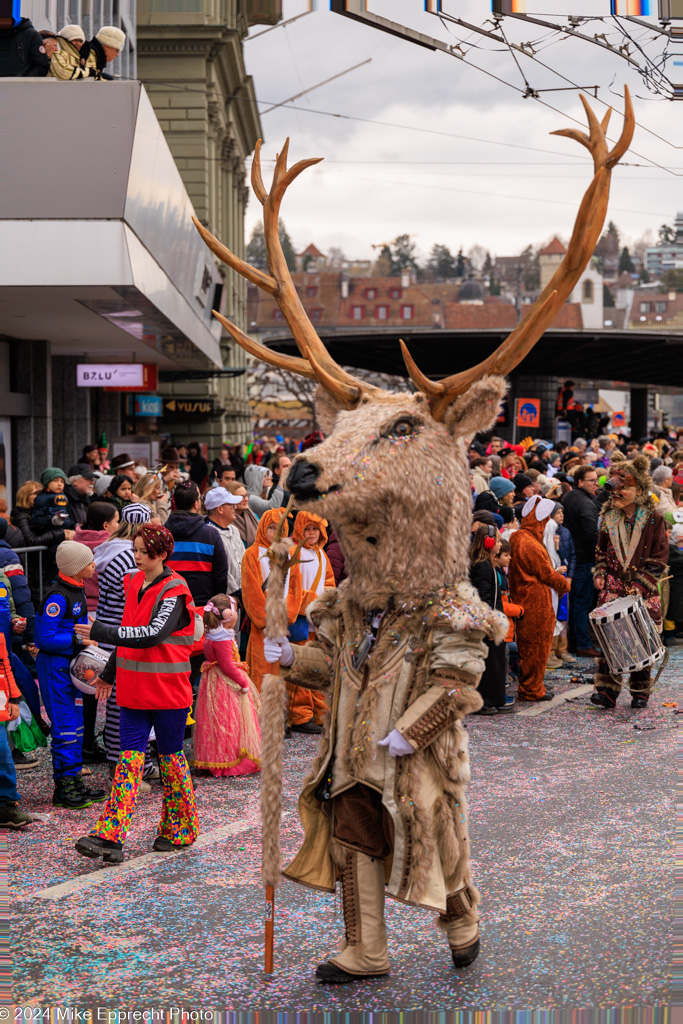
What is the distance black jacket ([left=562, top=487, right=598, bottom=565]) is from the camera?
419 inches

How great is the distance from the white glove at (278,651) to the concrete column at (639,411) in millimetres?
34701

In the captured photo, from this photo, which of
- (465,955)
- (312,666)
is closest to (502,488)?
(312,666)

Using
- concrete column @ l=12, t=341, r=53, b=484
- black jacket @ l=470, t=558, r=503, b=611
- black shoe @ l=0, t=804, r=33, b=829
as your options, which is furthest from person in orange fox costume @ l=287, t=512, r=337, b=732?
concrete column @ l=12, t=341, r=53, b=484

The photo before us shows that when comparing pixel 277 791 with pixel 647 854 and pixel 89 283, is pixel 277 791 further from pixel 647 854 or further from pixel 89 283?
pixel 89 283

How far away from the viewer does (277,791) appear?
13.1ft

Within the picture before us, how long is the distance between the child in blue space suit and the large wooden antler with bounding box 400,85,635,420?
290 centimetres

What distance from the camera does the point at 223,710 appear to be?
6.92 m

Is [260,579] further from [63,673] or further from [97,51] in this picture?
[97,51]

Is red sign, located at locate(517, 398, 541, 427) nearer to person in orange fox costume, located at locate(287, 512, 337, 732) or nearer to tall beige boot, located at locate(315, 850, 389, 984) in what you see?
person in orange fox costume, located at locate(287, 512, 337, 732)

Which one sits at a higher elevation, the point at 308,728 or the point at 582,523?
the point at 582,523

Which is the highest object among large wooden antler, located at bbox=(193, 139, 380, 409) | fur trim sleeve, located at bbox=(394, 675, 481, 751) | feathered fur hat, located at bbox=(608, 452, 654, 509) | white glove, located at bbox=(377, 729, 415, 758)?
large wooden antler, located at bbox=(193, 139, 380, 409)

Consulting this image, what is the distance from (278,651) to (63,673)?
2616 millimetres

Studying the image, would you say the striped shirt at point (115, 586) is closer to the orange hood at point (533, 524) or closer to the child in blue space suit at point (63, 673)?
the child in blue space suit at point (63, 673)

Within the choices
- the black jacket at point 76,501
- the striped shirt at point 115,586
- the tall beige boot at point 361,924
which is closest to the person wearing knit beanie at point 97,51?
the black jacket at point 76,501
